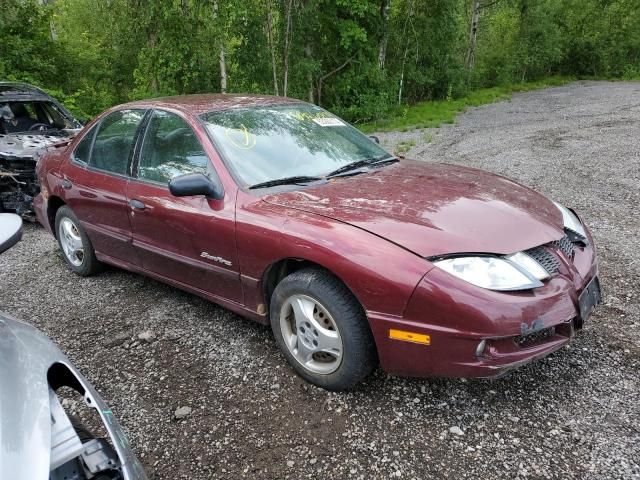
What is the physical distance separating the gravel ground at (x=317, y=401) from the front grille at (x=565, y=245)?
68 cm

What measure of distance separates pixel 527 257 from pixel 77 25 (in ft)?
94.1

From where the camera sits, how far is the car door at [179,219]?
3025 mm

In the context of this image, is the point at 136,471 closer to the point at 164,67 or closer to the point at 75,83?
the point at 164,67

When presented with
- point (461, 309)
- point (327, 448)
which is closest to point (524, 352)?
point (461, 309)

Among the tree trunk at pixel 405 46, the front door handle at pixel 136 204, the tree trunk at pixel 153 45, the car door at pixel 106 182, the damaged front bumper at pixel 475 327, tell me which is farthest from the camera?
the tree trunk at pixel 405 46

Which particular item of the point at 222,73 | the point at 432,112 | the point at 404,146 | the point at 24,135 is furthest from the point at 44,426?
the point at 432,112

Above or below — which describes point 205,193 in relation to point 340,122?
below

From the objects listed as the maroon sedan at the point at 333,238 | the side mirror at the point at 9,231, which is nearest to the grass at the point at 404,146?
the maroon sedan at the point at 333,238

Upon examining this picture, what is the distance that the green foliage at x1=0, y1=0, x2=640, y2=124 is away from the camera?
13.1m

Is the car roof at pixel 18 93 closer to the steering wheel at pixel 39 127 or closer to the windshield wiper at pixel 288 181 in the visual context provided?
the steering wheel at pixel 39 127

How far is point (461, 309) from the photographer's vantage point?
2150 mm

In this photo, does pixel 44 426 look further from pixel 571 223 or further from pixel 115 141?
pixel 115 141

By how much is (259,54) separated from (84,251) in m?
11.3

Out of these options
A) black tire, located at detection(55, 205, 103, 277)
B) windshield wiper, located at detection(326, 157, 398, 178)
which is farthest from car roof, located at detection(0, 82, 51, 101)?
windshield wiper, located at detection(326, 157, 398, 178)
